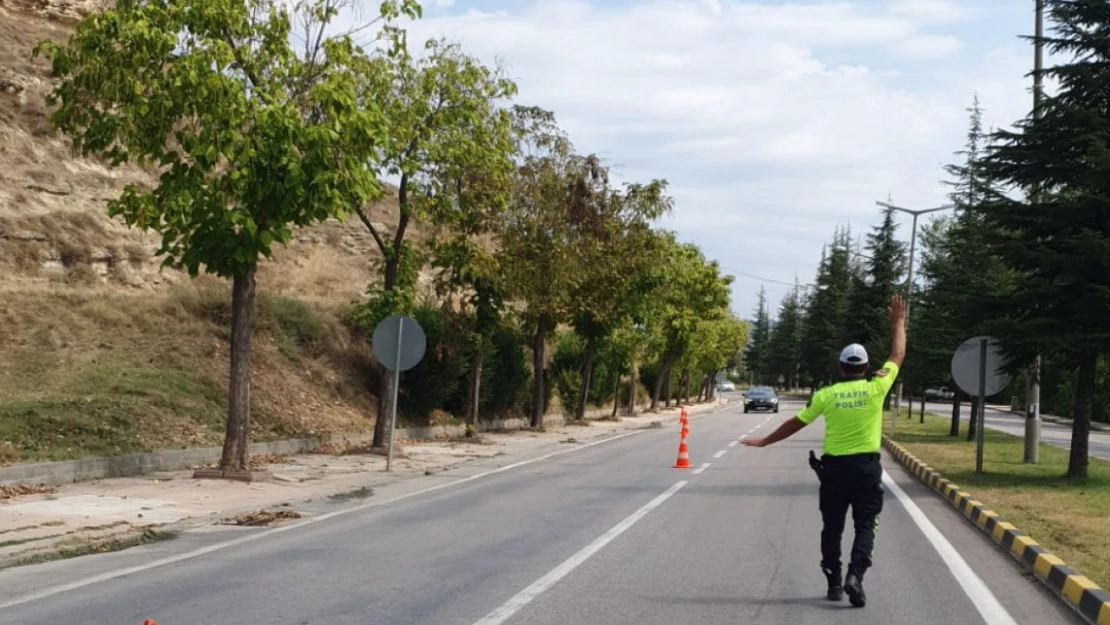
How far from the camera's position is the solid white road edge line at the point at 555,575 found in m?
7.70

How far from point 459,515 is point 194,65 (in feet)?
22.8

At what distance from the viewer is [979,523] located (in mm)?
13555

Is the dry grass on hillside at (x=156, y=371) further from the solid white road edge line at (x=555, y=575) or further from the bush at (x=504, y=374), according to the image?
the solid white road edge line at (x=555, y=575)

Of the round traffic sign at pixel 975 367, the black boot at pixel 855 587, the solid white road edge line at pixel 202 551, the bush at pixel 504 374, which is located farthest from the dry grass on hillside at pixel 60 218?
the black boot at pixel 855 587

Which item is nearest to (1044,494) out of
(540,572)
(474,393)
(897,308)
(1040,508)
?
(1040,508)

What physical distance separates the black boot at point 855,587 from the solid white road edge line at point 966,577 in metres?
0.84

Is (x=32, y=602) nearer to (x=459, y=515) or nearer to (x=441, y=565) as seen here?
(x=441, y=565)

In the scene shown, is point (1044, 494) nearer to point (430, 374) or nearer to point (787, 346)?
point (430, 374)

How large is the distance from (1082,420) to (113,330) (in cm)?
1756

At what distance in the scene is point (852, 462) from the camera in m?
8.23

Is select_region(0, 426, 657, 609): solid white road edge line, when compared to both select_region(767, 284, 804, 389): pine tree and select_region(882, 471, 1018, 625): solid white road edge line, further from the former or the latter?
select_region(767, 284, 804, 389): pine tree

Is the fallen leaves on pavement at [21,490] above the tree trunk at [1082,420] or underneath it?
underneath

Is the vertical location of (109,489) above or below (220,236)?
below

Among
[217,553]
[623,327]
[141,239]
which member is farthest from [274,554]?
[623,327]
